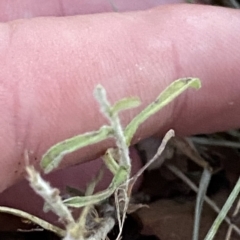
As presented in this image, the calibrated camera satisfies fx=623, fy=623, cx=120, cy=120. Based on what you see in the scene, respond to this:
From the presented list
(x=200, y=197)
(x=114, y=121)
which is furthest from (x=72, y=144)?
(x=200, y=197)

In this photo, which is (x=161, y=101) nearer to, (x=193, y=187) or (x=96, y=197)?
(x=96, y=197)

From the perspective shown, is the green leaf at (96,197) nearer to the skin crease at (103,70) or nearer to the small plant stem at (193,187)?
the skin crease at (103,70)

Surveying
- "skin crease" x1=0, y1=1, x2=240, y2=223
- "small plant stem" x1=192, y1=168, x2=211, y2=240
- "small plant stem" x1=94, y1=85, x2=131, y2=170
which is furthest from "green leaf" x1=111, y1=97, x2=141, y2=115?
"small plant stem" x1=192, y1=168, x2=211, y2=240

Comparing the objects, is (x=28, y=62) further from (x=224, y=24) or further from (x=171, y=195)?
(x=171, y=195)

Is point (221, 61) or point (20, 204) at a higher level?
point (221, 61)

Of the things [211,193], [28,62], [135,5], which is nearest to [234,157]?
[211,193]

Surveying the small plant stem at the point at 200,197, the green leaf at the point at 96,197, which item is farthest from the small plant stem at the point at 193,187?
the green leaf at the point at 96,197
